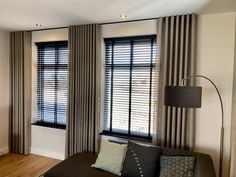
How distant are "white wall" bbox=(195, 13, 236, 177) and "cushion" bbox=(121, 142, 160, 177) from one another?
0.88 meters

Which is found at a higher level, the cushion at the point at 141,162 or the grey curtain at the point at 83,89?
the grey curtain at the point at 83,89

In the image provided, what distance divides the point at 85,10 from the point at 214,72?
211 cm

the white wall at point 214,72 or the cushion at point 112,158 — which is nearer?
the cushion at point 112,158

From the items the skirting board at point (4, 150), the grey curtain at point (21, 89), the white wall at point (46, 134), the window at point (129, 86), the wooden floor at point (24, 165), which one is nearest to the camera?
the window at point (129, 86)

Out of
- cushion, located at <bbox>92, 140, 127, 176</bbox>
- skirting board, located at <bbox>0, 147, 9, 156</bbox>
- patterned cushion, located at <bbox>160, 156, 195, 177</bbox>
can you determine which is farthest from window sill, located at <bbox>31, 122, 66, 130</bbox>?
patterned cushion, located at <bbox>160, 156, 195, 177</bbox>

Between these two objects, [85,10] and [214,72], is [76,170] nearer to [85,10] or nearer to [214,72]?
[85,10]

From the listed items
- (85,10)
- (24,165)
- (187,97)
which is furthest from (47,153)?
(187,97)

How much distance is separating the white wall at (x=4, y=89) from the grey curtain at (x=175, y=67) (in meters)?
3.35

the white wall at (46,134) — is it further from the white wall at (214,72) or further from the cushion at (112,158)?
the white wall at (214,72)

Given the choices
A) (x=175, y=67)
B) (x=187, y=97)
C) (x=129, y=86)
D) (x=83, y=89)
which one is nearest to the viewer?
(x=187, y=97)

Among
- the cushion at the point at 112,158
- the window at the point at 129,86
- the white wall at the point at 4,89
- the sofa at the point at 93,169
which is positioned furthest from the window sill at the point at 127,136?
the white wall at the point at 4,89

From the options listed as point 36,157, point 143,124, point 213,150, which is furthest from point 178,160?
point 36,157

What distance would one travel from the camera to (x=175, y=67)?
311 cm

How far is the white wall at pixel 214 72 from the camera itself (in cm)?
290
